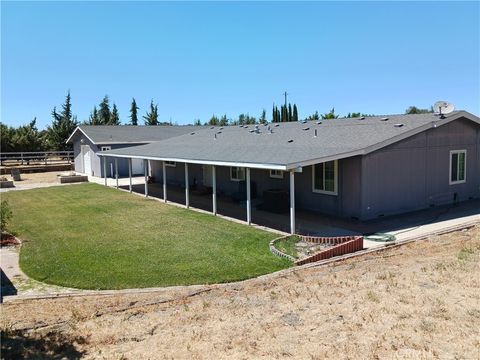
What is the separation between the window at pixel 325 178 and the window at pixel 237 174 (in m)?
4.70

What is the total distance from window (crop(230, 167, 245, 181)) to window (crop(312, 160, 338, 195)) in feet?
15.4

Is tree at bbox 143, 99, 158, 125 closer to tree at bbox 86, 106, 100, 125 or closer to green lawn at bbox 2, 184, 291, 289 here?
tree at bbox 86, 106, 100, 125

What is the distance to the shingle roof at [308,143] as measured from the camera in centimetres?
1321

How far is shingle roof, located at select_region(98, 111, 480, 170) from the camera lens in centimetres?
1321

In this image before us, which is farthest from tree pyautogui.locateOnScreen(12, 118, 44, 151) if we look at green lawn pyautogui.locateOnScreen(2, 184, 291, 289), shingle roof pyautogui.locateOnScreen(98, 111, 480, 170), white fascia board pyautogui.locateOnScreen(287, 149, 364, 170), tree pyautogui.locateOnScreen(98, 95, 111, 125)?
white fascia board pyautogui.locateOnScreen(287, 149, 364, 170)

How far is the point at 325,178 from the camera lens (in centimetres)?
1489

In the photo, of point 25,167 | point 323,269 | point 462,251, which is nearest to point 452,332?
point 323,269

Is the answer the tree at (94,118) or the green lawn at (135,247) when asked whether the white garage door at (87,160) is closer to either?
the green lawn at (135,247)

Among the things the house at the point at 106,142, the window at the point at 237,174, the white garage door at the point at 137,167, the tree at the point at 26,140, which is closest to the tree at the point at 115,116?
the tree at the point at 26,140

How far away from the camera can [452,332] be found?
5.96 m

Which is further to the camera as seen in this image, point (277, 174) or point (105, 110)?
point (105, 110)

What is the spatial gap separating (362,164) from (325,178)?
1.69 meters

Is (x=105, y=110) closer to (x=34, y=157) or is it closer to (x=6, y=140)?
(x=6, y=140)

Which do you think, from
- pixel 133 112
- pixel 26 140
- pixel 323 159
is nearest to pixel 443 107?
pixel 323 159
